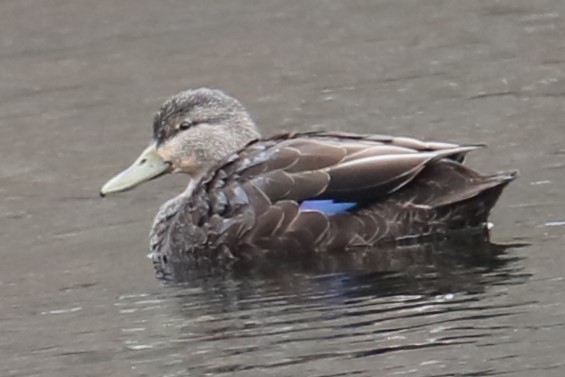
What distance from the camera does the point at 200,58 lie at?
17719 millimetres

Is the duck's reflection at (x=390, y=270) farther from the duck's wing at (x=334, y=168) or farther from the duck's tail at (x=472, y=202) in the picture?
the duck's wing at (x=334, y=168)

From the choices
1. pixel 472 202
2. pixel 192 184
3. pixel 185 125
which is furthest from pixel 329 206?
pixel 185 125

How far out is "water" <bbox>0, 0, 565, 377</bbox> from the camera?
944 centimetres

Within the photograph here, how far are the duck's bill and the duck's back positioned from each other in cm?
96

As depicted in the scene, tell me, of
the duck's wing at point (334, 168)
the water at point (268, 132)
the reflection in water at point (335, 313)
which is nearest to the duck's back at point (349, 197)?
the duck's wing at point (334, 168)

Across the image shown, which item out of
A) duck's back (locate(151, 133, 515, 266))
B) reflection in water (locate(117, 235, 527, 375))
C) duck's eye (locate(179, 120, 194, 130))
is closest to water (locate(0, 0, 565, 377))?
reflection in water (locate(117, 235, 527, 375))

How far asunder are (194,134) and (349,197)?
1.55 m

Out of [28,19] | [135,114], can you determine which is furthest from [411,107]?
[28,19]

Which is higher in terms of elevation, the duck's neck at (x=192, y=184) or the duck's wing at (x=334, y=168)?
the duck's wing at (x=334, y=168)

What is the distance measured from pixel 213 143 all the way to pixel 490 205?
2060 millimetres

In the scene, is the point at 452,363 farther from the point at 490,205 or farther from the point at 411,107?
the point at 411,107

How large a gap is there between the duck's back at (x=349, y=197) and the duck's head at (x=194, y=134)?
3.14ft

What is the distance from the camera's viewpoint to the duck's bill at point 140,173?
12469 millimetres

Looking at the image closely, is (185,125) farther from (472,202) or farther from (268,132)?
(268,132)
